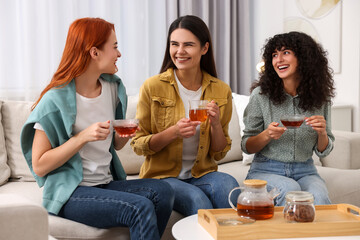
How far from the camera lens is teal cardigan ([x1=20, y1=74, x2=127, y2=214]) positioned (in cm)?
192

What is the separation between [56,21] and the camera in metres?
3.60

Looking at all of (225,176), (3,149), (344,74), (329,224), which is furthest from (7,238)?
(344,74)

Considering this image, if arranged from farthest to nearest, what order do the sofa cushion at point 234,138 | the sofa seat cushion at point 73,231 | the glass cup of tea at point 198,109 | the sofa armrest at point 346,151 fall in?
the sofa cushion at point 234,138 → the sofa armrest at point 346,151 → the glass cup of tea at point 198,109 → the sofa seat cushion at point 73,231

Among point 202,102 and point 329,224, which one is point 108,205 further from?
point 329,224

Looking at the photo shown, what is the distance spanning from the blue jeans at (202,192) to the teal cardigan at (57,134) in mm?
476

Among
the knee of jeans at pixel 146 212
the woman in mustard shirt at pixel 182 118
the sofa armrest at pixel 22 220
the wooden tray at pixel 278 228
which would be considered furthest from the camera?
the woman in mustard shirt at pixel 182 118

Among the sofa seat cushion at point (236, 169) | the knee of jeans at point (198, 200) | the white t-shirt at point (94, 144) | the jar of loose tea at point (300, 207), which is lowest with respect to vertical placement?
the sofa seat cushion at point (236, 169)

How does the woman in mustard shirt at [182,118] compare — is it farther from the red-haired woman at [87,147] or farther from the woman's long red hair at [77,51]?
the woman's long red hair at [77,51]

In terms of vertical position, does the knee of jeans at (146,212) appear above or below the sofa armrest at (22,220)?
below

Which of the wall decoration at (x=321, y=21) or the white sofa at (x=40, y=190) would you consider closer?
the white sofa at (x=40, y=190)

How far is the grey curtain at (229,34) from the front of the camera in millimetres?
4402

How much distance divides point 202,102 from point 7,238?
103cm

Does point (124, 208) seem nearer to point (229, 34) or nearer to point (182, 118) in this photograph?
point (182, 118)

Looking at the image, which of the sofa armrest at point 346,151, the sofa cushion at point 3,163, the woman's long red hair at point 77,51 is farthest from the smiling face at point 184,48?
the sofa armrest at point 346,151
